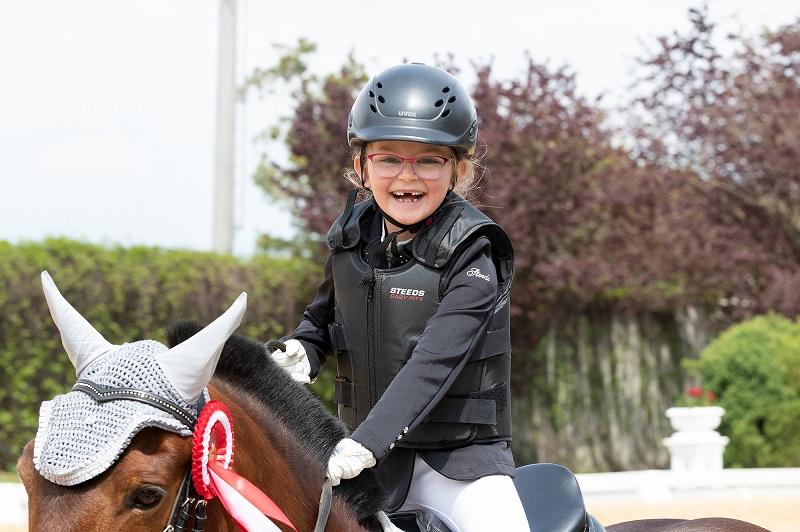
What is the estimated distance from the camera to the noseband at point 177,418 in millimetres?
2330

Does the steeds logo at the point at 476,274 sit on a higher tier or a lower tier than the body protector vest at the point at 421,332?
higher

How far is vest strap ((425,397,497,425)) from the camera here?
3111 millimetres

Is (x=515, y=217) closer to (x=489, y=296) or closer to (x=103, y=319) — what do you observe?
(x=103, y=319)

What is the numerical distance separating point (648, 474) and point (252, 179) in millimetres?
14986

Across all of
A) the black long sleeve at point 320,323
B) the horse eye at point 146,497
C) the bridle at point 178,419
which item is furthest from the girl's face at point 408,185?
the horse eye at point 146,497

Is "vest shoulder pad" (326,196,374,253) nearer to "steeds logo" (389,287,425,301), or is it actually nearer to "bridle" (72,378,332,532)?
A: "steeds logo" (389,287,425,301)

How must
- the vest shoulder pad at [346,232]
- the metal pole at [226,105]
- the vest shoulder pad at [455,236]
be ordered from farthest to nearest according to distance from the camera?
the metal pole at [226,105]
the vest shoulder pad at [346,232]
the vest shoulder pad at [455,236]

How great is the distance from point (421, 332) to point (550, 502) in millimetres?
695

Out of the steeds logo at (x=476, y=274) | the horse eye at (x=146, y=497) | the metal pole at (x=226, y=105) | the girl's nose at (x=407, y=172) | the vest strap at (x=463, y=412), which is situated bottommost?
the horse eye at (x=146, y=497)

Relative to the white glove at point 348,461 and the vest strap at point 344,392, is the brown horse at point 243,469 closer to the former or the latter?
the white glove at point 348,461

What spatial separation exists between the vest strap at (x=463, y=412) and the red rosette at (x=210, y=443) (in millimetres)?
807

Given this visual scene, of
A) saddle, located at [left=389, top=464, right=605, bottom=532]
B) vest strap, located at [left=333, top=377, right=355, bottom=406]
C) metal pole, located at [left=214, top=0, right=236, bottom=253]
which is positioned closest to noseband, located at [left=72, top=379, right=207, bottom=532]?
saddle, located at [left=389, top=464, right=605, bottom=532]

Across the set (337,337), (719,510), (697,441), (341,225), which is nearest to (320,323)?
(337,337)

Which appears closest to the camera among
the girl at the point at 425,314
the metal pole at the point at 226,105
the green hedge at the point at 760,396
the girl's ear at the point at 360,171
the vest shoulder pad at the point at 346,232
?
the girl at the point at 425,314
